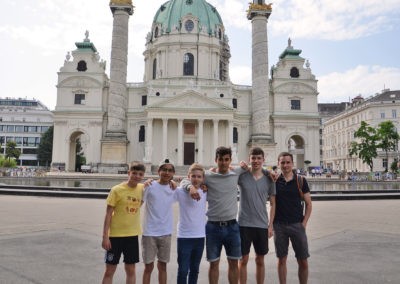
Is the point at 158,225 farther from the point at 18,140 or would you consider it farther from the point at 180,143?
the point at 18,140

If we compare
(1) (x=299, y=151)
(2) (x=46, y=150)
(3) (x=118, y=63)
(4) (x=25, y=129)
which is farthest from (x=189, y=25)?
(4) (x=25, y=129)

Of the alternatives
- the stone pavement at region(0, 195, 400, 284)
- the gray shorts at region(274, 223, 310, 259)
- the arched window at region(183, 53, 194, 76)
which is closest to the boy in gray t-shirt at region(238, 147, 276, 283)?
the gray shorts at region(274, 223, 310, 259)

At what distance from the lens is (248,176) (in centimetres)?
483

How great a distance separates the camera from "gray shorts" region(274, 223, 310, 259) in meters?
4.82

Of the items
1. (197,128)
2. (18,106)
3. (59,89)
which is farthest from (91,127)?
(18,106)

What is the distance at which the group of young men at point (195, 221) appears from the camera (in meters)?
4.39

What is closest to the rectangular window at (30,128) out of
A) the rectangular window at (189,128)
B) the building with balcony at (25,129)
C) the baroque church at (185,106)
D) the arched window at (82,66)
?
the building with balcony at (25,129)

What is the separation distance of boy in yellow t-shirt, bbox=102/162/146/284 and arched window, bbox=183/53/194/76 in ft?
178

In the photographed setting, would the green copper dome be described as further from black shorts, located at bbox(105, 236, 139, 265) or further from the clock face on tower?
black shorts, located at bbox(105, 236, 139, 265)

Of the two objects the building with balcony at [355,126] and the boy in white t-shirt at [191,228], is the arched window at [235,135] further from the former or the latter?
the boy in white t-shirt at [191,228]

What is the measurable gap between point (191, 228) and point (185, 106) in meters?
45.2

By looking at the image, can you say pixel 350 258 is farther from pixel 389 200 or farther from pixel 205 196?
pixel 389 200

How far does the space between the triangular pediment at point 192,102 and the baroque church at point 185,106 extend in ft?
0.46

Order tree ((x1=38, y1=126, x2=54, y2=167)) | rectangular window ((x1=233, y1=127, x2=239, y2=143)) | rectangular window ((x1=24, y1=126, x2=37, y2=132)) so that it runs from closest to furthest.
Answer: rectangular window ((x1=233, y1=127, x2=239, y2=143)) → tree ((x1=38, y1=126, x2=54, y2=167)) → rectangular window ((x1=24, y1=126, x2=37, y2=132))
